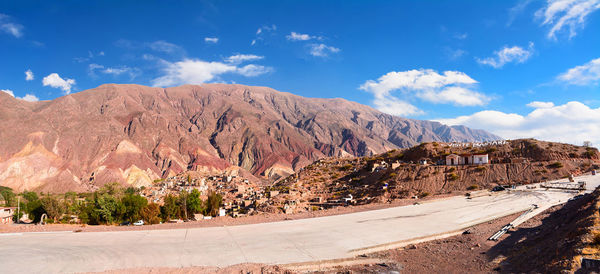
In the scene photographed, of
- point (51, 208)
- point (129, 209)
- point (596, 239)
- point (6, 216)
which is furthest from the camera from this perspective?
point (6, 216)

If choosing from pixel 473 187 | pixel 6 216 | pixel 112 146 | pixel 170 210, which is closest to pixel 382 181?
pixel 473 187

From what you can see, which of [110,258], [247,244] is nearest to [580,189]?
[247,244]

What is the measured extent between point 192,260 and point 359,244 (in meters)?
6.86

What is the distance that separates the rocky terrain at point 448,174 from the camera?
32906 mm

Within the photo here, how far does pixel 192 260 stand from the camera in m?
11.5

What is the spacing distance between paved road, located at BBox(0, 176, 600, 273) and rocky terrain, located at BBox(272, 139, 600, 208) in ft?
38.1

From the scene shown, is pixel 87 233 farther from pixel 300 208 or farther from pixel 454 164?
pixel 454 164

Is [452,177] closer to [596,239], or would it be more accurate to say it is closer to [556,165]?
[556,165]

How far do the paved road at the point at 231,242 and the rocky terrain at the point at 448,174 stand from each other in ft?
38.1

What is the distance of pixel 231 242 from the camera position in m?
14.3

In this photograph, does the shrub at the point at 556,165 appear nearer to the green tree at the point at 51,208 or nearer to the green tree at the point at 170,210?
the green tree at the point at 170,210

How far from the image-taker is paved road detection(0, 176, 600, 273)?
1137 cm

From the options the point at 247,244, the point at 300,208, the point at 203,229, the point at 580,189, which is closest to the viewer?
the point at 247,244

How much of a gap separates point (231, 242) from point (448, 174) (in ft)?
94.4
